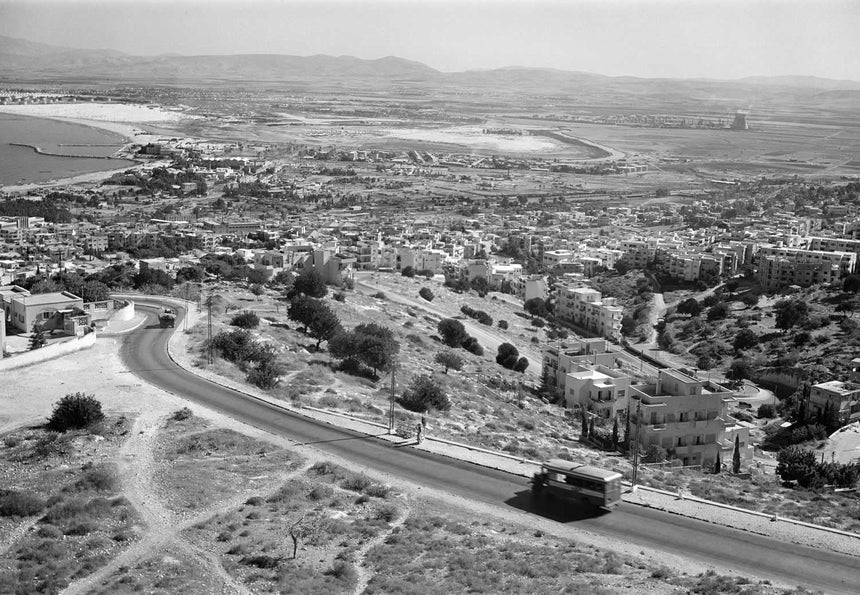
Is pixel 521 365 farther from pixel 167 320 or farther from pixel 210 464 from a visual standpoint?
pixel 210 464

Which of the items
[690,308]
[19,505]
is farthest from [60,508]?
[690,308]

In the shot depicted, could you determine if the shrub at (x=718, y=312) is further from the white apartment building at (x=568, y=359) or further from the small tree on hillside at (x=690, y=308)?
the white apartment building at (x=568, y=359)

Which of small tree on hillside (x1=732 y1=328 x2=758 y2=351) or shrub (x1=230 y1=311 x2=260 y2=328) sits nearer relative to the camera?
shrub (x1=230 y1=311 x2=260 y2=328)

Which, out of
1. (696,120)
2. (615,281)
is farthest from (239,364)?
(696,120)

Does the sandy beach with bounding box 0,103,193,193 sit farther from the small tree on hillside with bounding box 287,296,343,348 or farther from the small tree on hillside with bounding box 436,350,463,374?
the small tree on hillside with bounding box 436,350,463,374

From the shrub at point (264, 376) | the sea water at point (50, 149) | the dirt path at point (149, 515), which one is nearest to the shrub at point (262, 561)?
the dirt path at point (149, 515)

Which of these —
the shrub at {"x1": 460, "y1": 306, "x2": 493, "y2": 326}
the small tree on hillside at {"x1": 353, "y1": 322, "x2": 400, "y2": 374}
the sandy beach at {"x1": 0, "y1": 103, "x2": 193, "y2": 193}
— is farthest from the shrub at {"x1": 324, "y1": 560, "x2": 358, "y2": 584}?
the sandy beach at {"x1": 0, "y1": 103, "x2": 193, "y2": 193}
